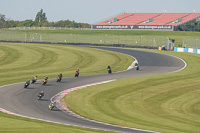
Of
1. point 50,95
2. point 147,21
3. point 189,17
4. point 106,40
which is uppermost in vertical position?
point 189,17

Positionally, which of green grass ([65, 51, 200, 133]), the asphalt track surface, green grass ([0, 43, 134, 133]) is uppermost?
green grass ([0, 43, 134, 133])

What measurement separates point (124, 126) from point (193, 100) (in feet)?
35.1

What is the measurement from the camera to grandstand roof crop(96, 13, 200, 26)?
127312mm

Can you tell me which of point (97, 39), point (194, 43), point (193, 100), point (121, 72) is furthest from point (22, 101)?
point (97, 39)

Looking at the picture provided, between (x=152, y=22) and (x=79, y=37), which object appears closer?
(x=79, y=37)

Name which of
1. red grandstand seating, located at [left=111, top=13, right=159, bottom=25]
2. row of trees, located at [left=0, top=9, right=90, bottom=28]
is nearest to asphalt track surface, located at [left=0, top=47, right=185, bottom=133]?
red grandstand seating, located at [left=111, top=13, right=159, bottom=25]

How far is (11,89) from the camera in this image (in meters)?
30.7

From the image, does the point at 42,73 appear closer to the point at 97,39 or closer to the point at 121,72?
the point at 121,72

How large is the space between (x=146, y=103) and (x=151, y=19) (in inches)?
4314

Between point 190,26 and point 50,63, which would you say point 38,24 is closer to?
point 190,26

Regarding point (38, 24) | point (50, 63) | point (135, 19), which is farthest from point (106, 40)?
point (38, 24)

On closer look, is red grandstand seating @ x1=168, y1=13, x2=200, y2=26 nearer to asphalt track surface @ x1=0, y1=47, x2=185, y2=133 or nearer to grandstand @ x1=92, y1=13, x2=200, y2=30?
grandstand @ x1=92, y1=13, x2=200, y2=30

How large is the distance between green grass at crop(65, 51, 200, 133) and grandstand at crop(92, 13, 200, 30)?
285 feet

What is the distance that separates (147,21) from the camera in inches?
5335
